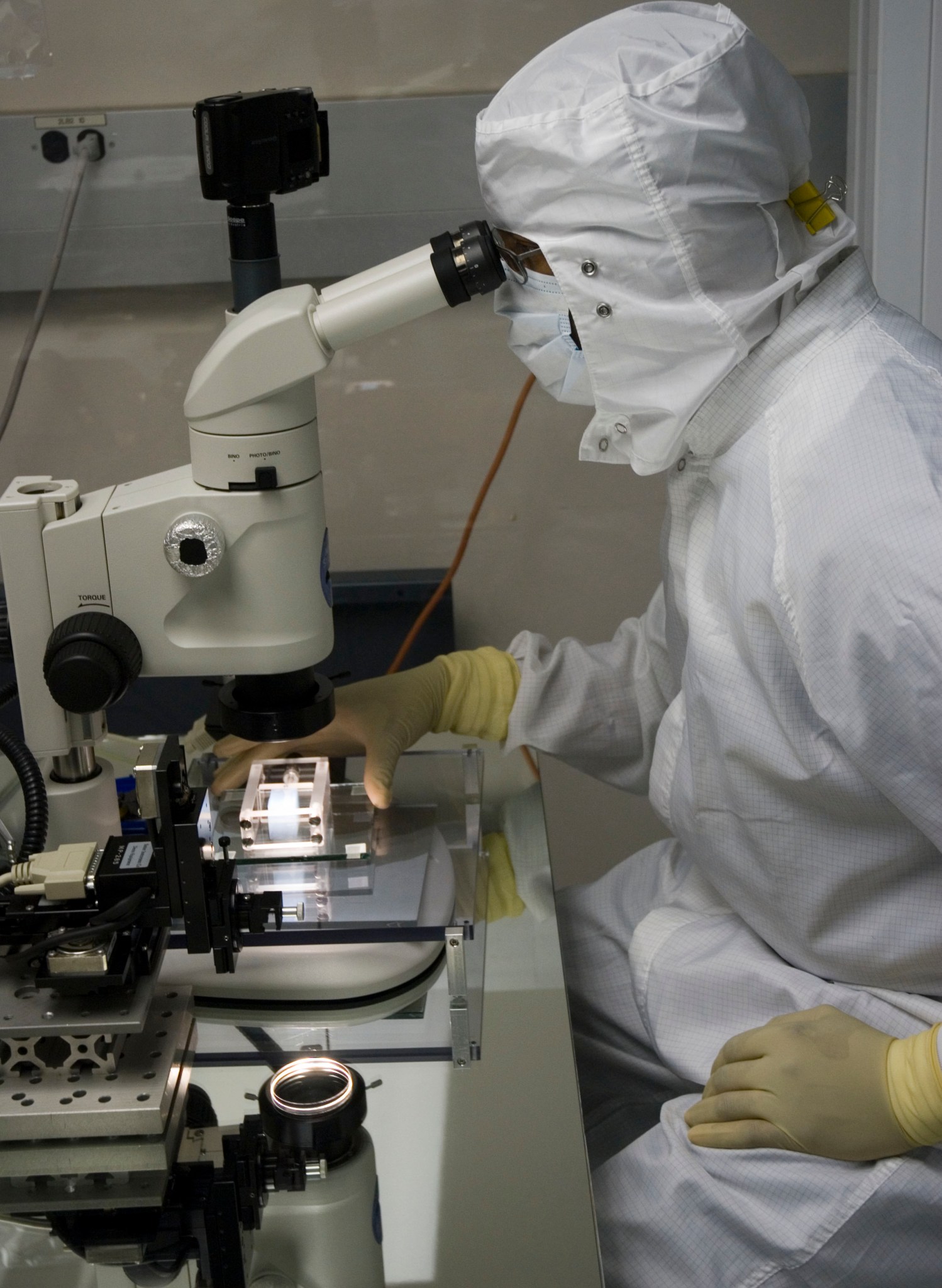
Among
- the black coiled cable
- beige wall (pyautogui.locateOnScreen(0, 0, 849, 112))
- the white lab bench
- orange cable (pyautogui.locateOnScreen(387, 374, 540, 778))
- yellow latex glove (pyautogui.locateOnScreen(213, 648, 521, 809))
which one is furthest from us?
orange cable (pyautogui.locateOnScreen(387, 374, 540, 778))

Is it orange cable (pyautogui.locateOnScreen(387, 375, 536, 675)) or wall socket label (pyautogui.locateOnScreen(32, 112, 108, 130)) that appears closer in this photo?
wall socket label (pyautogui.locateOnScreen(32, 112, 108, 130))

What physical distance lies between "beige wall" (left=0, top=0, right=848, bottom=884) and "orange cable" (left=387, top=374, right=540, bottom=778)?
13mm

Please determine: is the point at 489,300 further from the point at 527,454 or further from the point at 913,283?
the point at 913,283

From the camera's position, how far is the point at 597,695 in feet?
4.90

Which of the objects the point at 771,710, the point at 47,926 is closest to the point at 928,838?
the point at 771,710

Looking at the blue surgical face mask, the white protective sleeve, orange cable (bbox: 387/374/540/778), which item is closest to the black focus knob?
the blue surgical face mask

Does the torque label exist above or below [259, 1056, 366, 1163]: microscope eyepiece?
above

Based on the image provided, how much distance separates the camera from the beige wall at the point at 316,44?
1.59 meters

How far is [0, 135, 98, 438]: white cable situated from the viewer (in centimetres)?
165

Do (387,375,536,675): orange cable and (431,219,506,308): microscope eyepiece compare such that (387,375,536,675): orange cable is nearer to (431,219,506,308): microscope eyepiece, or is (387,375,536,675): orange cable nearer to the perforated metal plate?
(431,219,506,308): microscope eyepiece

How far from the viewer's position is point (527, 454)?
1.85 m

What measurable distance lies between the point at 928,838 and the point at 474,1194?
0.48 metres

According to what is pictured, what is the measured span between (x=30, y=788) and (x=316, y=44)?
1091mm

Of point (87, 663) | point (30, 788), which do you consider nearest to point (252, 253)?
point (87, 663)
